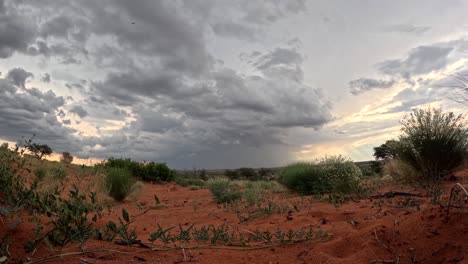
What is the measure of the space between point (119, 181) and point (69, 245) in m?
7.77

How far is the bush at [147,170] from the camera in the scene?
1786 cm

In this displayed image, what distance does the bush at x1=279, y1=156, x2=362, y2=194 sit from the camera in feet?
29.0

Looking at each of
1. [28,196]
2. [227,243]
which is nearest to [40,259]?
[28,196]

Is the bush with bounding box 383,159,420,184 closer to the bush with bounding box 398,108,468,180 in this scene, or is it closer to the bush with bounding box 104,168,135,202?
the bush with bounding box 398,108,468,180

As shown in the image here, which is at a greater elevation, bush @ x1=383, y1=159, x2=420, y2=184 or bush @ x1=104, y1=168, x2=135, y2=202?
bush @ x1=383, y1=159, x2=420, y2=184

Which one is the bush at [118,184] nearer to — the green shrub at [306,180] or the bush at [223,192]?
the bush at [223,192]

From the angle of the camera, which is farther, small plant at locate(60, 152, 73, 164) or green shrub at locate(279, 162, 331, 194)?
small plant at locate(60, 152, 73, 164)

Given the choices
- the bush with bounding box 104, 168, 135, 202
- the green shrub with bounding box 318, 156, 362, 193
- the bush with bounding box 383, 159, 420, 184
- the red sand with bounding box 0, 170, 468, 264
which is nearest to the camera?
the red sand with bounding box 0, 170, 468, 264

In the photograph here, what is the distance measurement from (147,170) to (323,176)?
10.1m

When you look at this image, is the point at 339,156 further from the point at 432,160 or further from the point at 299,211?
the point at 299,211

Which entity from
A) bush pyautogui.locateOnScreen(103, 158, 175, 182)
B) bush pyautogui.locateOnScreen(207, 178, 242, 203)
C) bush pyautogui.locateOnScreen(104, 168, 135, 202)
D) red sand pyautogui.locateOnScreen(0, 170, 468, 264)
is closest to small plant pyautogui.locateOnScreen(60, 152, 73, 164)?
bush pyautogui.locateOnScreen(103, 158, 175, 182)

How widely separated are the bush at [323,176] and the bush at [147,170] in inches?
321

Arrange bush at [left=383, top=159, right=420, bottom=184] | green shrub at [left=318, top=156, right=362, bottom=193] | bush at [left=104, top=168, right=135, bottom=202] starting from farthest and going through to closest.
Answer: bush at [left=383, top=159, right=420, bottom=184], bush at [left=104, top=168, right=135, bottom=202], green shrub at [left=318, top=156, right=362, bottom=193]

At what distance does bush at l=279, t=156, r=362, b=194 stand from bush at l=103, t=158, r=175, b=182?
26.7ft
